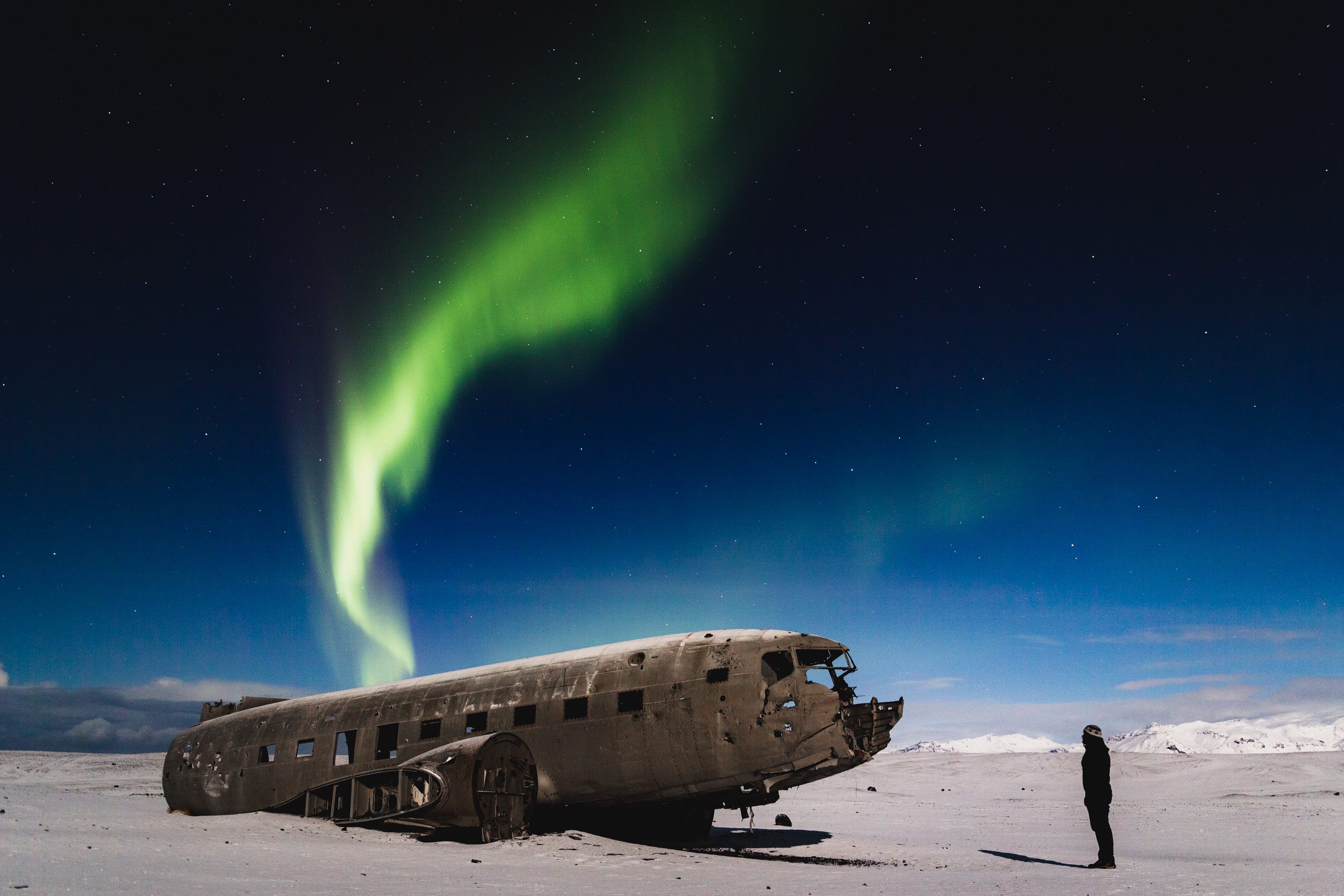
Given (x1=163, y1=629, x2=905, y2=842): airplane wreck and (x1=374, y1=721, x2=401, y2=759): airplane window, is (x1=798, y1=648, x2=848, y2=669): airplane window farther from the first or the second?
(x1=374, y1=721, x2=401, y2=759): airplane window

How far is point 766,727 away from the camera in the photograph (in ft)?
60.2

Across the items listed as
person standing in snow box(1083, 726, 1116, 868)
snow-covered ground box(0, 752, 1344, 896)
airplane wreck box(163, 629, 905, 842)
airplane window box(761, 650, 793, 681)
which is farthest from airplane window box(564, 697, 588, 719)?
person standing in snow box(1083, 726, 1116, 868)

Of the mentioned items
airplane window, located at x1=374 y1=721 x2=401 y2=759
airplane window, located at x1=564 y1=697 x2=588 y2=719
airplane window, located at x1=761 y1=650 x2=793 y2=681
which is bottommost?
airplane window, located at x1=374 y1=721 x2=401 y2=759

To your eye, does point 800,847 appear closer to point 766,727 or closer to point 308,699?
point 766,727

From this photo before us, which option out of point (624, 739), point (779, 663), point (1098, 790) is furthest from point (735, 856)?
point (1098, 790)

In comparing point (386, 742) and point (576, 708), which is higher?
point (576, 708)

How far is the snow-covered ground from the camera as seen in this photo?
11.6 m

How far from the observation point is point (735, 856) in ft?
60.0

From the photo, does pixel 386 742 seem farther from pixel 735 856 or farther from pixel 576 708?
pixel 735 856

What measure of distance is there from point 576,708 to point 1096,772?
1204cm

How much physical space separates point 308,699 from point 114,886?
762 inches

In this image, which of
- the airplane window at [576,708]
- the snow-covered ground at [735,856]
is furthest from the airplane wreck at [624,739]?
the snow-covered ground at [735,856]

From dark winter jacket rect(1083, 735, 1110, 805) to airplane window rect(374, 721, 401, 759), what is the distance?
18.3m

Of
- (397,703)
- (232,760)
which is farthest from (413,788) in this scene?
(232,760)
